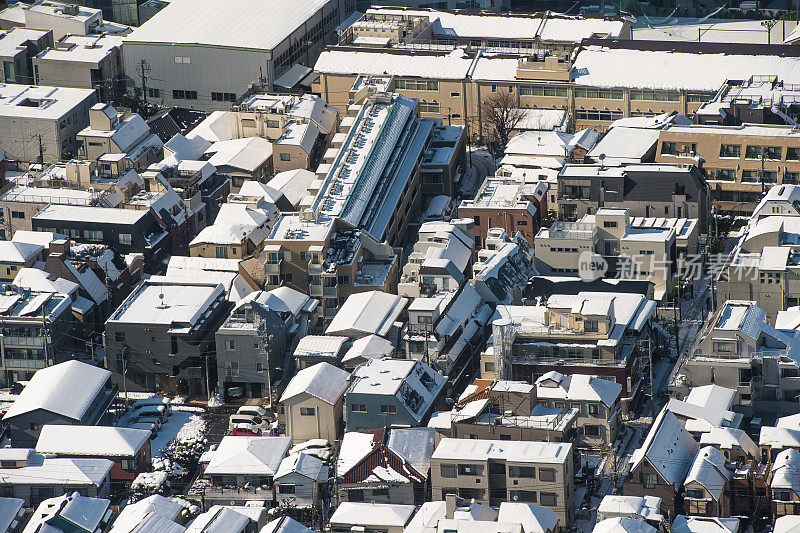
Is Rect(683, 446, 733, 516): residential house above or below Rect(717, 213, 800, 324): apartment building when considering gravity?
below

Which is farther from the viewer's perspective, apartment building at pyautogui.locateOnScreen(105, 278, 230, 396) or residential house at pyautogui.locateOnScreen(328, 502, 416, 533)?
apartment building at pyautogui.locateOnScreen(105, 278, 230, 396)

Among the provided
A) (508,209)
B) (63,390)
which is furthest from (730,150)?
(63,390)

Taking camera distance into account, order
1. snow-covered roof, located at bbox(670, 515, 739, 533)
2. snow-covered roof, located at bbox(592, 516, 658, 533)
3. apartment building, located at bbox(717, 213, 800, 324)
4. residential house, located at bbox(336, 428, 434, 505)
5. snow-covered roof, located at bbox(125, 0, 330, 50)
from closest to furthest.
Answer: snow-covered roof, located at bbox(592, 516, 658, 533), snow-covered roof, located at bbox(670, 515, 739, 533), residential house, located at bbox(336, 428, 434, 505), apartment building, located at bbox(717, 213, 800, 324), snow-covered roof, located at bbox(125, 0, 330, 50)

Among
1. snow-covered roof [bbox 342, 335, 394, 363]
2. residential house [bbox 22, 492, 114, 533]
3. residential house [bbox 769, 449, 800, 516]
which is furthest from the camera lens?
snow-covered roof [bbox 342, 335, 394, 363]

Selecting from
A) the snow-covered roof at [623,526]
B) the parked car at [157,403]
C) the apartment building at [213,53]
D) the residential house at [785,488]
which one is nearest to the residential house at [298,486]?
the parked car at [157,403]

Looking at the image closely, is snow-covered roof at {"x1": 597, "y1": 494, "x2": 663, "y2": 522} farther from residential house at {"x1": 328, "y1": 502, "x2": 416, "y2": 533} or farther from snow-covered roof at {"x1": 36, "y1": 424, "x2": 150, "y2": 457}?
snow-covered roof at {"x1": 36, "y1": 424, "x2": 150, "y2": 457}

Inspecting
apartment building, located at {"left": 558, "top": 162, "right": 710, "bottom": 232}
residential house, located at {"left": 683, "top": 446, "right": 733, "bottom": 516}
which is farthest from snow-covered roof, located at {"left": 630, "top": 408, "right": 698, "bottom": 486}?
apartment building, located at {"left": 558, "top": 162, "right": 710, "bottom": 232}

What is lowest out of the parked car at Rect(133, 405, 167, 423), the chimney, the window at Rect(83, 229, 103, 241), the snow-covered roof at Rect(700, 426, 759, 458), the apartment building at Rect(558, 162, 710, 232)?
the parked car at Rect(133, 405, 167, 423)
